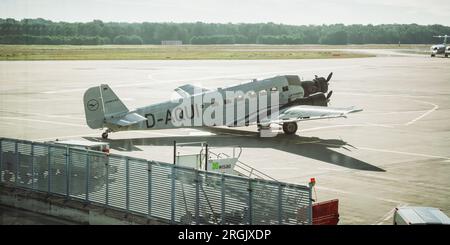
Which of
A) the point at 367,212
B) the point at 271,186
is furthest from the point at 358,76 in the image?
the point at 271,186

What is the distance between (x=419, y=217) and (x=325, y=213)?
336cm

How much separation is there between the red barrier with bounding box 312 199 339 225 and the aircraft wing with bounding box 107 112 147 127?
19.1m

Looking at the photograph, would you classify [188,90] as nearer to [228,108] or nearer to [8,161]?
[228,108]

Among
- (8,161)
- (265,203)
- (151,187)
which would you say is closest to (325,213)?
(265,203)

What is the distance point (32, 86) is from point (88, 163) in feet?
202

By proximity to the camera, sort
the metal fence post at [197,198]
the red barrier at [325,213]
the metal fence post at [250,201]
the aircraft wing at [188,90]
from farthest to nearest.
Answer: the aircraft wing at [188,90], the red barrier at [325,213], the metal fence post at [197,198], the metal fence post at [250,201]

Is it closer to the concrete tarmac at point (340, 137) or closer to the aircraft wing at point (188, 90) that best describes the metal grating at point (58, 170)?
the concrete tarmac at point (340, 137)

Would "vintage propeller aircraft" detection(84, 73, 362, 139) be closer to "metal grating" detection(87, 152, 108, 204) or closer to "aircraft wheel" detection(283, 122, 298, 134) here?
"aircraft wheel" detection(283, 122, 298, 134)

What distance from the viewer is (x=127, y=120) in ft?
128

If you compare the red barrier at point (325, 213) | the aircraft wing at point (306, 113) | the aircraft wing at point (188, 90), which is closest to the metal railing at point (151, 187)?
the red barrier at point (325, 213)

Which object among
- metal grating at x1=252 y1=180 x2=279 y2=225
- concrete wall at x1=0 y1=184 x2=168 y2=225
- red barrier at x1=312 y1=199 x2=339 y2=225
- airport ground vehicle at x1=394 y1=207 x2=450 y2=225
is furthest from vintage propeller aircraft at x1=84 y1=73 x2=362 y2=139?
metal grating at x1=252 y1=180 x2=279 y2=225

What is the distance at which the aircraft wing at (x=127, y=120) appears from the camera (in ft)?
127

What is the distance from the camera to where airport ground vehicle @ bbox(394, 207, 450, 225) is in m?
19.5

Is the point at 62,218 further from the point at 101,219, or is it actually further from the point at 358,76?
the point at 358,76
